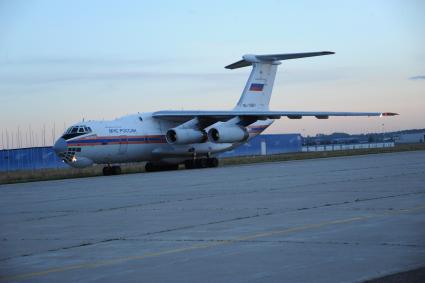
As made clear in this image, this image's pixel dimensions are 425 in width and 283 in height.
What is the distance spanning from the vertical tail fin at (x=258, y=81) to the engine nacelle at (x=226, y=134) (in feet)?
8.93

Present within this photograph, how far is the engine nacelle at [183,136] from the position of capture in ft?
113

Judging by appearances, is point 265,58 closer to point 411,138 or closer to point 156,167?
point 156,167

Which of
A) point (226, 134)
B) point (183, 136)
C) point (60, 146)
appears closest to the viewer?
point (60, 146)

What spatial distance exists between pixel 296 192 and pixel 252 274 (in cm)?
920

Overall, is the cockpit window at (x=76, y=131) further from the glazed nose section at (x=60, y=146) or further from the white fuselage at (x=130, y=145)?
the glazed nose section at (x=60, y=146)

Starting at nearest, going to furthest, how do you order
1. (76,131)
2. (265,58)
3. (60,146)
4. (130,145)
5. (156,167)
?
(60,146), (76,131), (130,145), (156,167), (265,58)

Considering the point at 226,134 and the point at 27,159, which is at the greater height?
the point at 226,134

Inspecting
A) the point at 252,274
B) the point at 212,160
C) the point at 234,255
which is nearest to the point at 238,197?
the point at 234,255

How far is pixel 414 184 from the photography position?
16.8 metres

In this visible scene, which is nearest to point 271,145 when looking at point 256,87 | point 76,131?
point 256,87

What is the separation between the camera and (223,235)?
9992mm

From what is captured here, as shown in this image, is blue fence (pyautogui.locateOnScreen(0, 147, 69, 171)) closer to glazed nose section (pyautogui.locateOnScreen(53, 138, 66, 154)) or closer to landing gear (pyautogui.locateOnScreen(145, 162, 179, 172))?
landing gear (pyautogui.locateOnScreen(145, 162, 179, 172))

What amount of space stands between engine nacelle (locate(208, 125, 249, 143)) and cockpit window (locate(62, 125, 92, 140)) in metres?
6.37

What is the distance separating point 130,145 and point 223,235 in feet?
79.9
